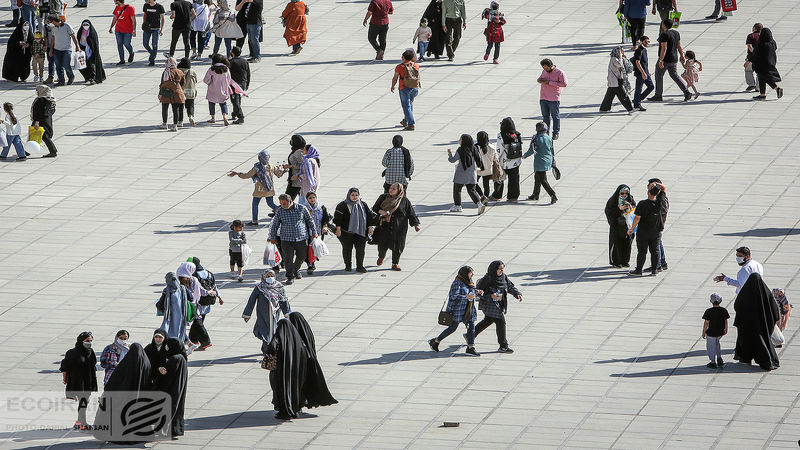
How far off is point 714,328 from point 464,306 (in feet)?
9.27

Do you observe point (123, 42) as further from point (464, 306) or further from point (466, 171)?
point (464, 306)

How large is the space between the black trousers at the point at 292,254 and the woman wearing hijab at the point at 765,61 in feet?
38.0

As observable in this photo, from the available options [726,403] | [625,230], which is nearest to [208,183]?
[625,230]

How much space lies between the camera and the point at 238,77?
2834 centimetres

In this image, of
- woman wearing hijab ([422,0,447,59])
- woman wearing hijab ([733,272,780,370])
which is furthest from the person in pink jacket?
woman wearing hijab ([733,272,780,370])

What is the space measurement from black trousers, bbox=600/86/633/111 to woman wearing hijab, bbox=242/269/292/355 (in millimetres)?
11769

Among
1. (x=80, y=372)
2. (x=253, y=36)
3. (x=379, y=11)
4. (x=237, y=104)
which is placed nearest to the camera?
(x=80, y=372)

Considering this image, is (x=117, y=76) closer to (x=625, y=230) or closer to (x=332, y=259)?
(x=332, y=259)

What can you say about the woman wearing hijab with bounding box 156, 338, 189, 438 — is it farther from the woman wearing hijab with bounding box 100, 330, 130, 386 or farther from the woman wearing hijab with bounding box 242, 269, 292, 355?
the woman wearing hijab with bounding box 242, 269, 292, 355

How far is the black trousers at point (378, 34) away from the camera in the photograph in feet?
104

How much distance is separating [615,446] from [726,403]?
1.77 meters

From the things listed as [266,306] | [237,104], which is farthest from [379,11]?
[266,306]

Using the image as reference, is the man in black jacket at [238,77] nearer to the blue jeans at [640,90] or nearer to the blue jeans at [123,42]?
the blue jeans at [123,42]

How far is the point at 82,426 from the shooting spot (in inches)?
633
